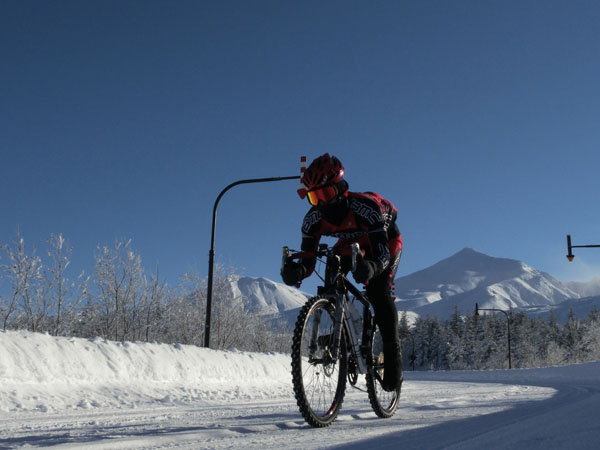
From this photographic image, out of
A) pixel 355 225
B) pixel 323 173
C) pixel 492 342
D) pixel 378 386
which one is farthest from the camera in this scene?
pixel 492 342

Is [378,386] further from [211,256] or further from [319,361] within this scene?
[211,256]

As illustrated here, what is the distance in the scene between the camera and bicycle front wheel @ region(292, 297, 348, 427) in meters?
3.85

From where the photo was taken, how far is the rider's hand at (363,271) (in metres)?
3.98

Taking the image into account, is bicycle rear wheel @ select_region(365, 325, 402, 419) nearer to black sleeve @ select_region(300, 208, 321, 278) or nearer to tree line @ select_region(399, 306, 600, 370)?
black sleeve @ select_region(300, 208, 321, 278)

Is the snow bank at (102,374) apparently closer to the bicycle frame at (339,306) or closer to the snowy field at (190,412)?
the snowy field at (190,412)

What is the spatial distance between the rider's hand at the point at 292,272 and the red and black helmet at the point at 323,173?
0.63 metres

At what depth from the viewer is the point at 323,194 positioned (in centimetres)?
427

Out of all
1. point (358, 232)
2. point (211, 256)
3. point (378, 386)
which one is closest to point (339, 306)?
point (358, 232)

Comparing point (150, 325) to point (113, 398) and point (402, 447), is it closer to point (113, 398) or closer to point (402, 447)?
point (113, 398)

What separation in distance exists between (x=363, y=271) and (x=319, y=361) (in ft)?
2.52

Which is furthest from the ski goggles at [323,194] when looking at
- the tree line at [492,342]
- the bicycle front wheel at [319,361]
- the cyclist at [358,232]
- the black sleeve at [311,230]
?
the tree line at [492,342]

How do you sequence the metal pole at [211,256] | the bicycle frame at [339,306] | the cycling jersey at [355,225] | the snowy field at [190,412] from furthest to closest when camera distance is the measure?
the metal pole at [211,256]
the cycling jersey at [355,225]
the bicycle frame at [339,306]
the snowy field at [190,412]

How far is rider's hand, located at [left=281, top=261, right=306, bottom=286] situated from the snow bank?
10.4ft

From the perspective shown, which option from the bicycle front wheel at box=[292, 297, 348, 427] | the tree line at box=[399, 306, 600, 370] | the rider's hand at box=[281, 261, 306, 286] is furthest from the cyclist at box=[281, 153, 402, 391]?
the tree line at box=[399, 306, 600, 370]
